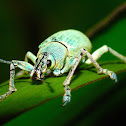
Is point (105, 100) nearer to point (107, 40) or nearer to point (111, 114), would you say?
point (111, 114)

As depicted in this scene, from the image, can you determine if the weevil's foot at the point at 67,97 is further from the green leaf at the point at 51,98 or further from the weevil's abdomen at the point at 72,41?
the weevil's abdomen at the point at 72,41

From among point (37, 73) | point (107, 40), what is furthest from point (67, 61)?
point (107, 40)

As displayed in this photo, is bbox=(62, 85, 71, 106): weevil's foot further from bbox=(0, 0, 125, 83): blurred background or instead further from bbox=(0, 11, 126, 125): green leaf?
bbox=(0, 0, 125, 83): blurred background

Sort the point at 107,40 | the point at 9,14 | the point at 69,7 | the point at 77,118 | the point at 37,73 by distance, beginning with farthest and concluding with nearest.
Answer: the point at 69,7 < the point at 9,14 < the point at 107,40 < the point at 37,73 < the point at 77,118

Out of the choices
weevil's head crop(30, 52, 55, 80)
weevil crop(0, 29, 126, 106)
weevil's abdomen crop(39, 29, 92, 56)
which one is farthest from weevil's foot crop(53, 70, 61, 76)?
weevil's abdomen crop(39, 29, 92, 56)

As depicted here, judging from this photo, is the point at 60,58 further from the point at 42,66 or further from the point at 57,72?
the point at 42,66

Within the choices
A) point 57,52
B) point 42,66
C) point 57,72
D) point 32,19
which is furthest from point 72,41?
point 32,19
